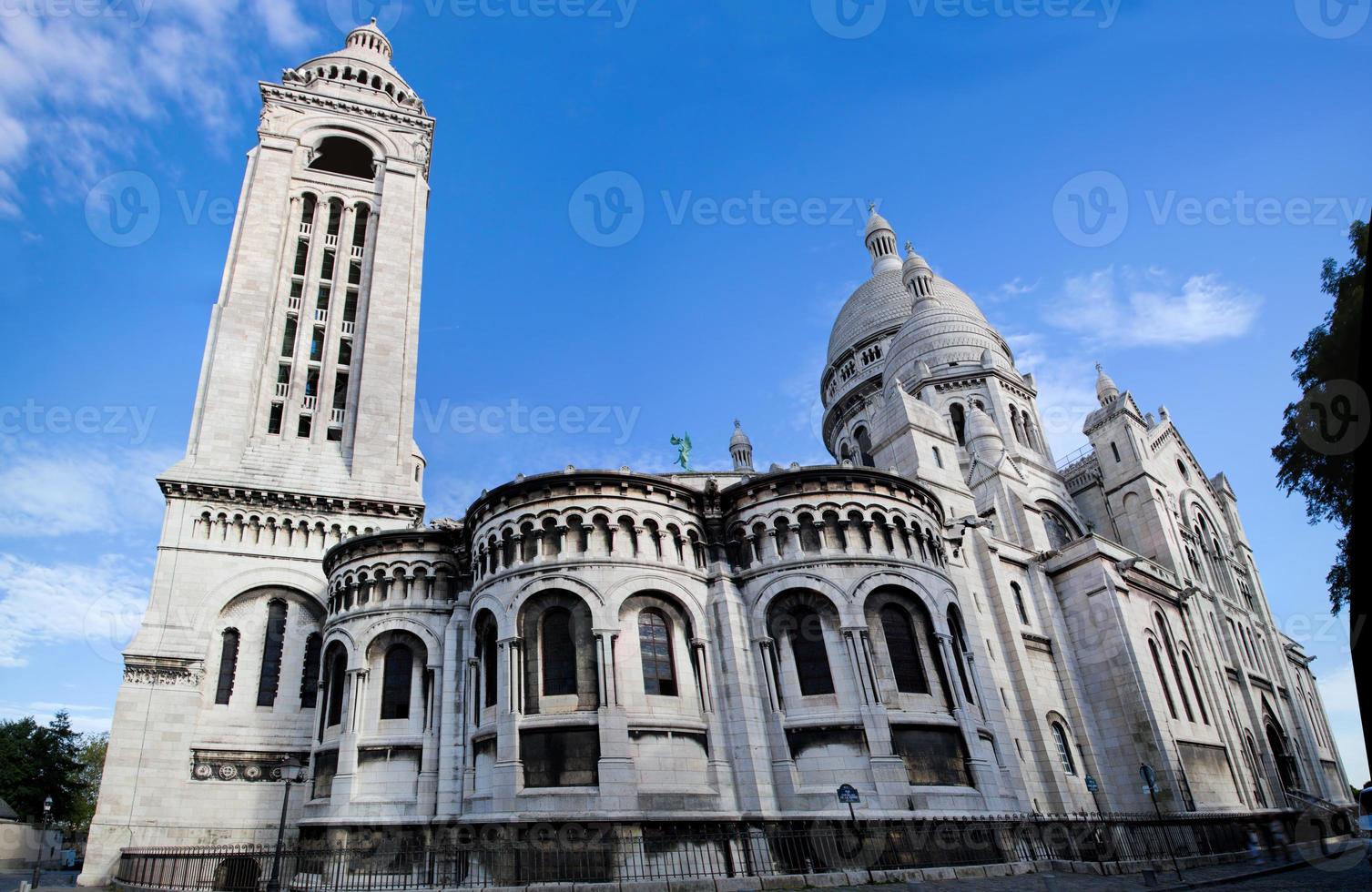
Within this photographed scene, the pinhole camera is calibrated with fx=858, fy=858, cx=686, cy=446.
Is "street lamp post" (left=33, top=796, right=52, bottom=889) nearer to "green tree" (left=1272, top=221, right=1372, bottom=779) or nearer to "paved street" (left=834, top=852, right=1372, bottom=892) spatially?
"paved street" (left=834, top=852, right=1372, bottom=892)

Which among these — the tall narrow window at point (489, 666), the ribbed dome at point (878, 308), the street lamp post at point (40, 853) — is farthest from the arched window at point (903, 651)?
the ribbed dome at point (878, 308)

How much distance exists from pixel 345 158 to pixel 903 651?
43.8 meters

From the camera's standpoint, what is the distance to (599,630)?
25.6 metres

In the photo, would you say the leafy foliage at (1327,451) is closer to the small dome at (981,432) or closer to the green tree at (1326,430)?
the green tree at (1326,430)

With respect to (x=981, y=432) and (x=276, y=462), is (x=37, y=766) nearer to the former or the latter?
(x=276, y=462)

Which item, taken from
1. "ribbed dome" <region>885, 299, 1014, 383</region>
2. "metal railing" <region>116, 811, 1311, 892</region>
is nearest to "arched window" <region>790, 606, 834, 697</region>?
"metal railing" <region>116, 811, 1311, 892</region>

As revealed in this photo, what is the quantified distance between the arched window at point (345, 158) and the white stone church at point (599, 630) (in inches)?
148

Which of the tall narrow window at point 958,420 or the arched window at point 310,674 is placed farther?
the tall narrow window at point 958,420

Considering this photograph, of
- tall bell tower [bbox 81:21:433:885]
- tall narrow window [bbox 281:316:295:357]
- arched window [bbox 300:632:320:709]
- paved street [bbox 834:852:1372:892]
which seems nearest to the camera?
paved street [bbox 834:852:1372:892]

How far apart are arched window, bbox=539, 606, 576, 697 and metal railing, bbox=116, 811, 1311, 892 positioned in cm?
422

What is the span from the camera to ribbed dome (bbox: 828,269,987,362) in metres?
61.1

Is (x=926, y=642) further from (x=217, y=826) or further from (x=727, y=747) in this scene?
(x=217, y=826)

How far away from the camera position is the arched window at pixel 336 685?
29.6 m

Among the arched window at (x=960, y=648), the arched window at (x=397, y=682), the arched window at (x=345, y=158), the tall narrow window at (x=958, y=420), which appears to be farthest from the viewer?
the tall narrow window at (x=958, y=420)
